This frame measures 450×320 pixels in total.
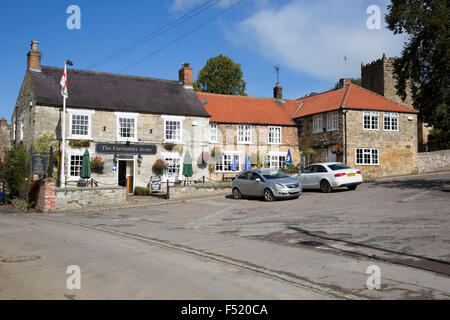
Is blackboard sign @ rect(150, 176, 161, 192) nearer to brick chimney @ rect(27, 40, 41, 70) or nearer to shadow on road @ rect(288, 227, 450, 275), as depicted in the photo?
brick chimney @ rect(27, 40, 41, 70)

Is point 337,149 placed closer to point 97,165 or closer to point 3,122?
point 97,165

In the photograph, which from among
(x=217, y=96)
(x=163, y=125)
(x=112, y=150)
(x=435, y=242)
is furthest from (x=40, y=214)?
(x=217, y=96)

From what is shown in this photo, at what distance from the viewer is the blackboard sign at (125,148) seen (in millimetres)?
27500

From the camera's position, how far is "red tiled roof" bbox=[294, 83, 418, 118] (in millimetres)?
31995

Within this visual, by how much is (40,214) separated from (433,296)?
60.1 feet

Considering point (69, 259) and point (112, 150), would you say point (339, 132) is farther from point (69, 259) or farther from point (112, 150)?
point (69, 259)

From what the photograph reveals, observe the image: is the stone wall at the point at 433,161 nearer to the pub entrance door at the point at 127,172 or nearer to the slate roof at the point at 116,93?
the slate roof at the point at 116,93

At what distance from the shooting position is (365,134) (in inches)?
1248

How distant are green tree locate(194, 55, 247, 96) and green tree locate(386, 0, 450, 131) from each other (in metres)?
27.7

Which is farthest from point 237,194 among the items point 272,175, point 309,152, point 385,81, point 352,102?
point 385,81

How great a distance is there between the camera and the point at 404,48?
915 inches

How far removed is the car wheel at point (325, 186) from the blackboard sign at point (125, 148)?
12633mm

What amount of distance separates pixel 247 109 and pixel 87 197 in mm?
18652

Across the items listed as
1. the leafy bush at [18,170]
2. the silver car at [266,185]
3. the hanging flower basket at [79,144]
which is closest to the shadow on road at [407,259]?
the silver car at [266,185]
